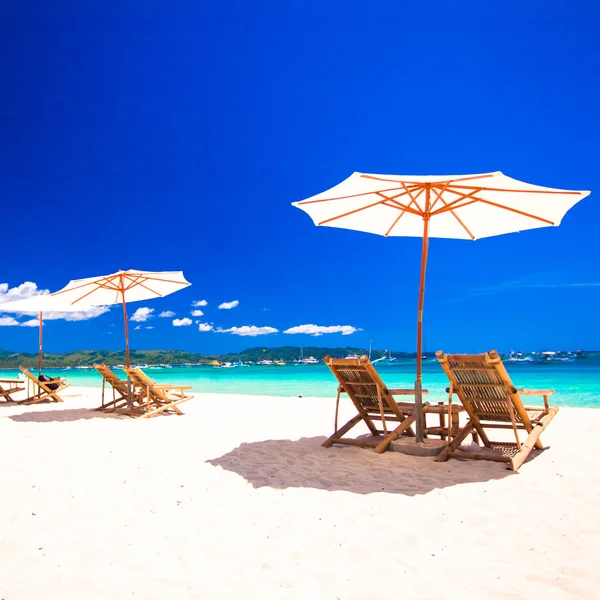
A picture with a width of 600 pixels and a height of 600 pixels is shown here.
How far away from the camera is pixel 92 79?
23.3m

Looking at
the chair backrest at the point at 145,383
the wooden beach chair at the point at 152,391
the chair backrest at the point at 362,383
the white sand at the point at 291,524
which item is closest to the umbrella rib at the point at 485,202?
the chair backrest at the point at 362,383

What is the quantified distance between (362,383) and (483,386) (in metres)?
1.16

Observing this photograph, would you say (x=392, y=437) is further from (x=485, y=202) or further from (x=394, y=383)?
(x=394, y=383)

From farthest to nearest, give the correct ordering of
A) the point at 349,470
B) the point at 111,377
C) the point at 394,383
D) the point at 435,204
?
the point at 394,383, the point at 111,377, the point at 435,204, the point at 349,470

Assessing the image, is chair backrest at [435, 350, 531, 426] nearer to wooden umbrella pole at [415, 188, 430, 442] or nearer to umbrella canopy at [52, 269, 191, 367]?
wooden umbrella pole at [415, 188, 430, 442]

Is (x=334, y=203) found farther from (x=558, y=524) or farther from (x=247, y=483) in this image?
(x=558, y=524)

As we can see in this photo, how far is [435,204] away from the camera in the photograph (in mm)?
5379

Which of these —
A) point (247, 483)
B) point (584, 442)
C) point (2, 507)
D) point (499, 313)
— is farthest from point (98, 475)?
point (499, 313)

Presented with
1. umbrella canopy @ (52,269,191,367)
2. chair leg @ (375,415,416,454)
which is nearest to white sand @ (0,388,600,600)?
chair leg @ (375,415,416,454)

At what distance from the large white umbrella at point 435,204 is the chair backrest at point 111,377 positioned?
15.6ft

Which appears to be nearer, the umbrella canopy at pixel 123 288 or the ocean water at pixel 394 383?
the umbrella canopy at pixel 123 288

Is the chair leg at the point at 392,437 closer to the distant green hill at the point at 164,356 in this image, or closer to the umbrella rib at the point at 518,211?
the umbrella rib at the point at 518,211

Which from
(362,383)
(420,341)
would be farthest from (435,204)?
(362,383)

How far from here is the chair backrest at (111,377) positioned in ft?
27.0
